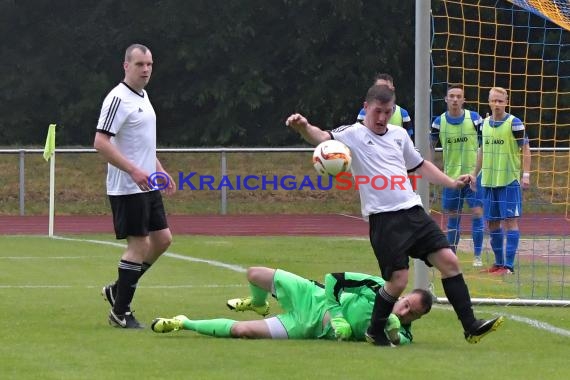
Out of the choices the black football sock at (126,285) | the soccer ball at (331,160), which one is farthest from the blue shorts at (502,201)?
the soccer ball at (331,160)

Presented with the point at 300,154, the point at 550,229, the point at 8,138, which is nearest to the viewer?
Answer: the point at 550,229

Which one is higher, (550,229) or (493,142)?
(493,142)

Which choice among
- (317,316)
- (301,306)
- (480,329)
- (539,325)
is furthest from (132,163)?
(539,325)

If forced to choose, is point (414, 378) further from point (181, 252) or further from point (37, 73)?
point (37, 73)

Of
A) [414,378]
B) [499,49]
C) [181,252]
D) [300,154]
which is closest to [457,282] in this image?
[414,378]

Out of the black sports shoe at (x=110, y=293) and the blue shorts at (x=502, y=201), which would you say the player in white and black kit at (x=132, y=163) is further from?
the blue shorts at (x=502, y=201)

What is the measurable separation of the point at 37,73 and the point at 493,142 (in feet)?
81.0

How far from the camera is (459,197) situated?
1450 cm

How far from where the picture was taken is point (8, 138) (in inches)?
1435

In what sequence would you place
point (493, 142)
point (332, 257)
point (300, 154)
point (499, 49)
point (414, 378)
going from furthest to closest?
1. point (300, 154)
2. point (499, 49)
3. point (332, 257)
4. point (493, 142)
5. point (414, 378)

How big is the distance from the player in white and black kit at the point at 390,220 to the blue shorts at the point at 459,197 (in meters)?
5.92

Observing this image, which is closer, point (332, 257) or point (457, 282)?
point (457, 282)

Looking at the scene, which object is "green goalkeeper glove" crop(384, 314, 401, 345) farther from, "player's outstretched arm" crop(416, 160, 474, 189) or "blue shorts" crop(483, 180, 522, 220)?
"blue shorts" crop(483, 180, 522, 220)

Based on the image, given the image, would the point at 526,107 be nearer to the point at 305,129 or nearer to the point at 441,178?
the point at 441,178
